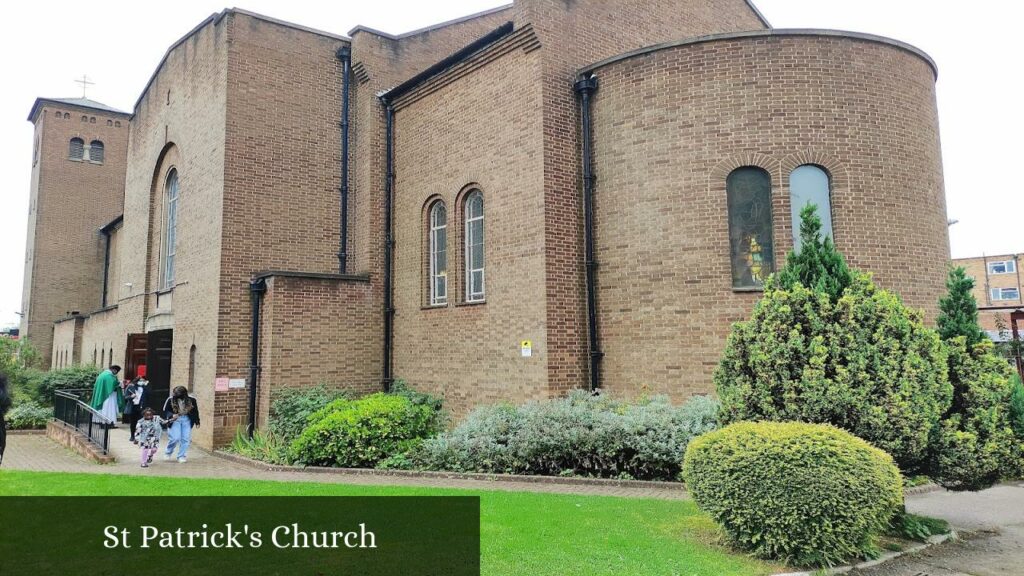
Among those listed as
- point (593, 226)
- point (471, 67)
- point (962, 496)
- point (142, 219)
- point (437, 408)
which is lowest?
point (962, 496)

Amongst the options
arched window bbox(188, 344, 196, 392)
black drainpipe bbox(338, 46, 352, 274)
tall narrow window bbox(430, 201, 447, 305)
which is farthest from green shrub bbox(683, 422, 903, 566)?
arched window bbox(188, 344, 196, 392)

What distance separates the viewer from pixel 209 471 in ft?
38.4

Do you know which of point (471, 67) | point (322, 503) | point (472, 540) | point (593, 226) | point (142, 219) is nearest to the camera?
point (472, 540)

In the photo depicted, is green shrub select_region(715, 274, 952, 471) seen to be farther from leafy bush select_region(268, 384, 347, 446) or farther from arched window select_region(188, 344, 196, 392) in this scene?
arched window select_region(188, 344, 196, 392)

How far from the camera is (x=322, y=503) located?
8.29m

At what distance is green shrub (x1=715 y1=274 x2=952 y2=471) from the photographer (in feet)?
21.8

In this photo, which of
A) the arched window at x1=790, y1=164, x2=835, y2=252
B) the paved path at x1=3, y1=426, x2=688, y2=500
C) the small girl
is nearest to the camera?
the paved path at x1=3, y1=426, x2=688, y2=500

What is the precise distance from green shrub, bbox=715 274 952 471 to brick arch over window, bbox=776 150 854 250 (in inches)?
157

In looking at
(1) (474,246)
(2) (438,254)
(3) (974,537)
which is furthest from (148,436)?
(3) (974,537)

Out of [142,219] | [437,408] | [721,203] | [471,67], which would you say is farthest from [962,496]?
[142,219]

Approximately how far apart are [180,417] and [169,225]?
8.57 m

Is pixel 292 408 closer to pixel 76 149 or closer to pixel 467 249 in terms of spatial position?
pixel 467 249

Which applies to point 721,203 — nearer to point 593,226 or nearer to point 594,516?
point 593,226

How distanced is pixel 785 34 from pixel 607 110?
315 centimetres
